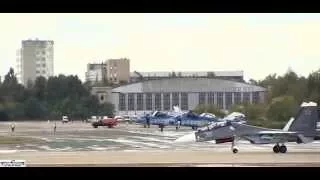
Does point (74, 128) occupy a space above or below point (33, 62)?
below

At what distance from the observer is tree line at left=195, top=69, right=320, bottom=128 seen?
358 inches

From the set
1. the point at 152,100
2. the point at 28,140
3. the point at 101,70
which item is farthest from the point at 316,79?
the point at 28,140

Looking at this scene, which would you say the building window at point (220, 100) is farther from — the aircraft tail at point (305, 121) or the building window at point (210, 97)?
the aircraft tail at point (305, 121)

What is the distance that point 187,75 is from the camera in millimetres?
8258

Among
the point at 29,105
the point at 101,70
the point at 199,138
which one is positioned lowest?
the point at 199,138

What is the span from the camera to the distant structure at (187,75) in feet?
26.8

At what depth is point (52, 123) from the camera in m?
8.90

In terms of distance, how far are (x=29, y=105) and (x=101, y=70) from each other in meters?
1.25

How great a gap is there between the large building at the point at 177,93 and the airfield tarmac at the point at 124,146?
0.87 m

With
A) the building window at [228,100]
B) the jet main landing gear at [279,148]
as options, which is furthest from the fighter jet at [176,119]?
the jet main landing gear at [279,148]

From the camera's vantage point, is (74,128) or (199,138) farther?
(199,138)
